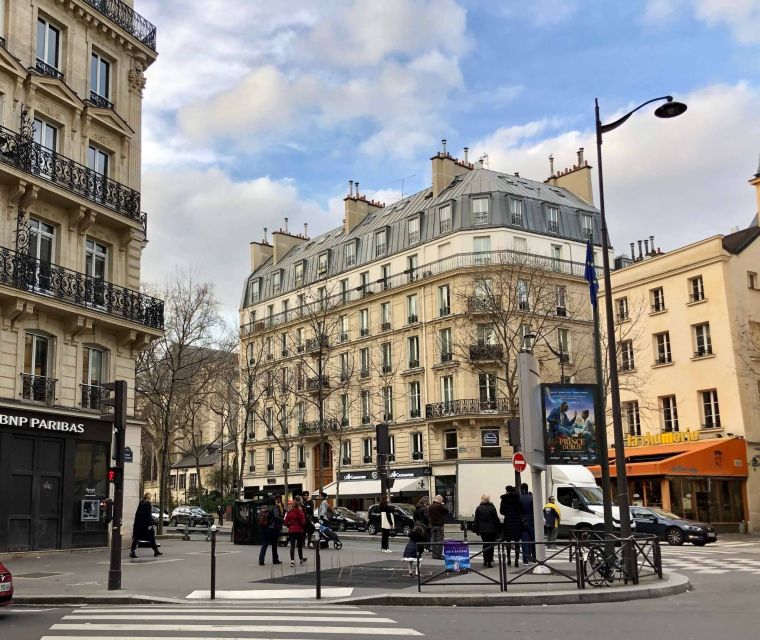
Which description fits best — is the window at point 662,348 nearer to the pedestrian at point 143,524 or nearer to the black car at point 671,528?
the black car at point 671,528

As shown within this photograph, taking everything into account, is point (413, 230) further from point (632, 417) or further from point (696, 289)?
point (696, 289)

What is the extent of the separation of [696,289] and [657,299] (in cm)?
218

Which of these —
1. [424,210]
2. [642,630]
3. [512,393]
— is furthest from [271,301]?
[642,630]

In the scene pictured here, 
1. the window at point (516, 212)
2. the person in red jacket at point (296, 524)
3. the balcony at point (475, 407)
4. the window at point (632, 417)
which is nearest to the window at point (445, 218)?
the window at point (516, 212)

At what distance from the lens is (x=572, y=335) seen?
49.0 meters

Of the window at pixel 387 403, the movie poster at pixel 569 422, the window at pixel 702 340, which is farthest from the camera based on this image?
the window at pixel 387 403

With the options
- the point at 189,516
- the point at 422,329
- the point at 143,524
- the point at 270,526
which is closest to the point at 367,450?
the point at 422,329

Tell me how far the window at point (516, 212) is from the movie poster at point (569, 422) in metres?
34.3

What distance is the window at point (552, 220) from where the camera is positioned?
167ft

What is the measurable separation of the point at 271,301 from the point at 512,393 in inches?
1257

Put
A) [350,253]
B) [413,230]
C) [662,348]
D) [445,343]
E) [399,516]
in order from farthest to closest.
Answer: [350,253]
[413,230]
[445,343]
[662,348]
[399,516]

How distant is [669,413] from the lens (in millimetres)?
37781

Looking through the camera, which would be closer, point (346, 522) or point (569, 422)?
point (569, 422)

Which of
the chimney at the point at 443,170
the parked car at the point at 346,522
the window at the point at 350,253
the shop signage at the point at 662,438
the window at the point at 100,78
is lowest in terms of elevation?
the parked car at the point at 346,522
